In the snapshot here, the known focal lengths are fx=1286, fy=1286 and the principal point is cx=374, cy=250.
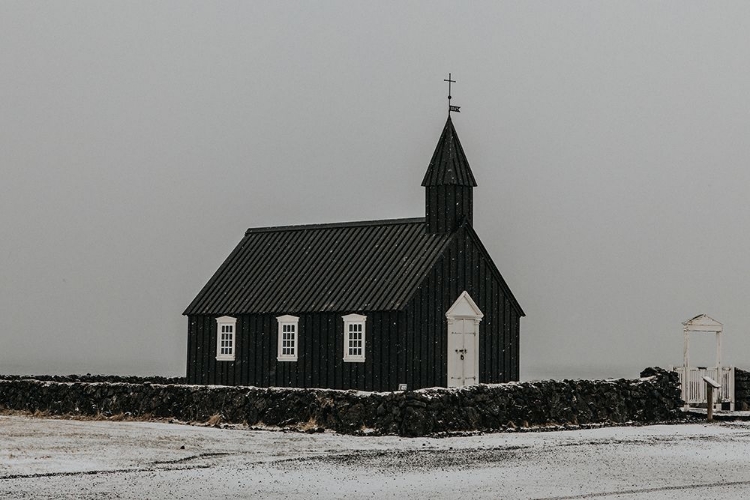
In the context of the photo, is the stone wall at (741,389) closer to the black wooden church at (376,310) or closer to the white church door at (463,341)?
the black wooden church at (376,310)

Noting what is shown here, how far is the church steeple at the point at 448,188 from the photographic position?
41938 millimetres

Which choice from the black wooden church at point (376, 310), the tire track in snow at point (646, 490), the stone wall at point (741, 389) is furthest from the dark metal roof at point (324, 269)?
the tire track in snow at point (646, 490)

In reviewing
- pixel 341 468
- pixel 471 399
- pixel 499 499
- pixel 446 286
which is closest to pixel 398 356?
pixel 446 286

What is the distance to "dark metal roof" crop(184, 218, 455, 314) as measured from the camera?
133 feet

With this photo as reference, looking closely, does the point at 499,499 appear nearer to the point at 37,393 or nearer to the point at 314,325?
the point at 314,325

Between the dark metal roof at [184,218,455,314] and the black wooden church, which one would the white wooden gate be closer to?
the black wooden church

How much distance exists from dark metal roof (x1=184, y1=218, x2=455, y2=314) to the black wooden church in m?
0.05

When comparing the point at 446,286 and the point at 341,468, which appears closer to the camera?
the point at 341,468

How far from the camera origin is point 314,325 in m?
41.7

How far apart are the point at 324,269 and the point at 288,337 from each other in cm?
265

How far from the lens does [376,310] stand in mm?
39594

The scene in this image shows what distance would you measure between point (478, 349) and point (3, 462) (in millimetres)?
19788

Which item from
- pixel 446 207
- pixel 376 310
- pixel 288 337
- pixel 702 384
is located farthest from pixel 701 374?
pixel 288 337

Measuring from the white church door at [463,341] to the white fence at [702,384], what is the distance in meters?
7.05
